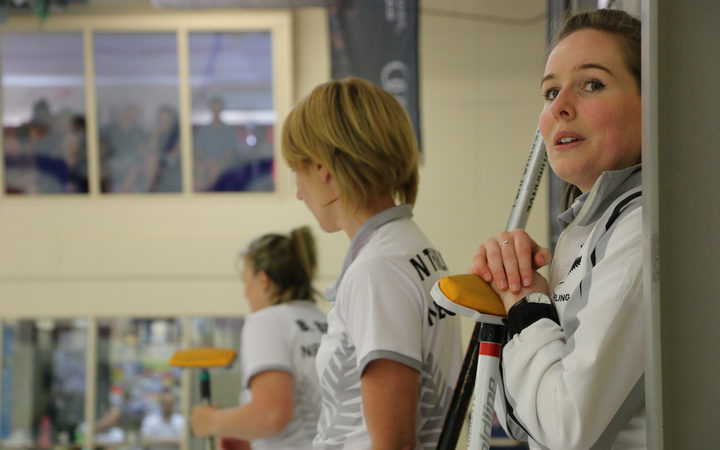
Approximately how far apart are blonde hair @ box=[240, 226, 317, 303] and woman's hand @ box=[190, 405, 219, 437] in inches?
18.8

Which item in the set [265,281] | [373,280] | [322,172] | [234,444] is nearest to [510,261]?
[373,280]

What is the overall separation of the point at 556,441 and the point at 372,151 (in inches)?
35.4

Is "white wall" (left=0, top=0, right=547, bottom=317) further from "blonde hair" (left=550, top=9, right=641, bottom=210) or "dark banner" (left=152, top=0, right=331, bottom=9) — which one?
"blonde hair" (left=550, top=9, right=641, bottom=210)

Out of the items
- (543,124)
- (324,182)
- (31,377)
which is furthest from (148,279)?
(543,124)

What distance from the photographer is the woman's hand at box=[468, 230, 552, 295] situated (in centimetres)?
113

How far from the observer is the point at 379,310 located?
1562 mm

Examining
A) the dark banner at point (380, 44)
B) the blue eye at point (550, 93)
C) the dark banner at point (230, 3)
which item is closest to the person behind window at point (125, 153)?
the dark banner at point (230, 3)

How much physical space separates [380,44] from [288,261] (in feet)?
11.8

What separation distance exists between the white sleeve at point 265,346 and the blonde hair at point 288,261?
0.21 m

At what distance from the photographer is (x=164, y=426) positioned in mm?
7258

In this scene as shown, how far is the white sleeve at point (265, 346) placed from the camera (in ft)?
8.98

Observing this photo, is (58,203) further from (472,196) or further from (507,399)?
(507,399)

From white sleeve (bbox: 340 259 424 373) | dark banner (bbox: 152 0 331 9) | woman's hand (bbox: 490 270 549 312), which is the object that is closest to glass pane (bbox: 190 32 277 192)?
dark banner (bbox: 152 0 331 9)

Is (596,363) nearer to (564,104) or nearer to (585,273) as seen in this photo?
(585,273)
